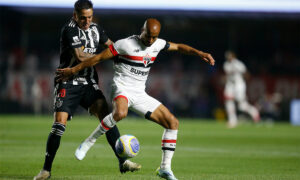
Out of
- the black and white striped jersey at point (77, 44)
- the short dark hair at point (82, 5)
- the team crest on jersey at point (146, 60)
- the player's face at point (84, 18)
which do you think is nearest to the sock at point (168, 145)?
the team crest on jersey at point (146, 60)

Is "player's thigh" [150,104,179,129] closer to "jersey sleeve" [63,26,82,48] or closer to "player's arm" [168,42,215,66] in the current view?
"player's arm" [168,42,215,66]

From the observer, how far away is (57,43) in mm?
29828

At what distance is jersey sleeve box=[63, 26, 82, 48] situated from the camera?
7.50 m

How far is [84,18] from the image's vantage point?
299 inches

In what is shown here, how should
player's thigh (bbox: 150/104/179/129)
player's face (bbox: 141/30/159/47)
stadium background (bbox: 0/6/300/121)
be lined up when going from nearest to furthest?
player's face (bbox: 141/30/159/47)
player's thigh (bbox: 150/104/179/129)
stadium background (bbox: 0/6/300/121)

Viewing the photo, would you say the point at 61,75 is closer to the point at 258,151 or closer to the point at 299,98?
the point at 258,151

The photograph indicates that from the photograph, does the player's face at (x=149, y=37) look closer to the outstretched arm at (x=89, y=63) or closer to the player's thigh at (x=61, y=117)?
the outstretched arm at (x=89, y=63)

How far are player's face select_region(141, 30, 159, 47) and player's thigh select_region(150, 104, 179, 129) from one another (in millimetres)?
870

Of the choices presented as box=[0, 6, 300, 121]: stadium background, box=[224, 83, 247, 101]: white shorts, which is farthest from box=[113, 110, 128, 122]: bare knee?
box=[0, 6, 300, 121]: stadium background

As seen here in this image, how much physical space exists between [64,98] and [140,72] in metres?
1.07

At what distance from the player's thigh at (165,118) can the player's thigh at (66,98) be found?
1.09 m

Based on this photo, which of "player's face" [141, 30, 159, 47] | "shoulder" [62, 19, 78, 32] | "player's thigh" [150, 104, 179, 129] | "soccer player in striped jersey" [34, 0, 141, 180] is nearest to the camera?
"player's face" [141, 30, 159, 47]

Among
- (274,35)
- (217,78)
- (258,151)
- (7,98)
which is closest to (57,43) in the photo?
(7,98)

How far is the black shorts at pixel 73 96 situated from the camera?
752 cm
